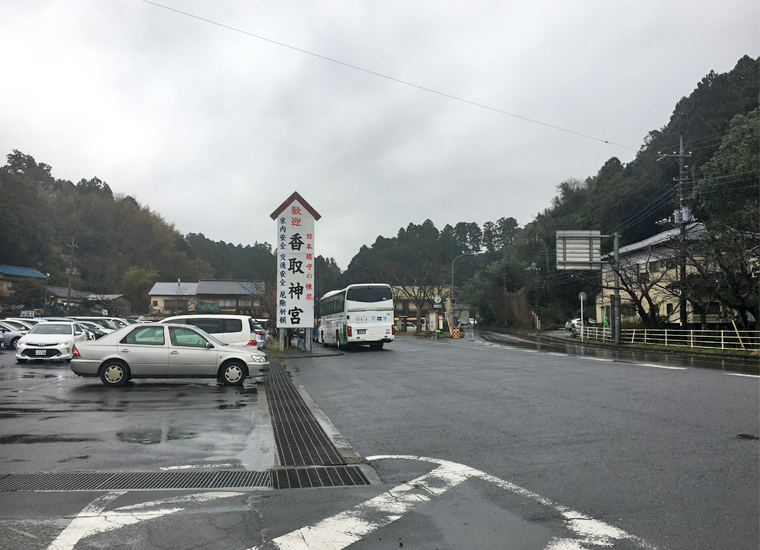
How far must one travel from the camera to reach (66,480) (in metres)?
5.58

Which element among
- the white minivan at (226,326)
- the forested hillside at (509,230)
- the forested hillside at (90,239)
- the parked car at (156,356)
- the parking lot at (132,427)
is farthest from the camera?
the forested hillside at (90,239)

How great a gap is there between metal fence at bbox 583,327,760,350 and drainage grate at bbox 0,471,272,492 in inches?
1030

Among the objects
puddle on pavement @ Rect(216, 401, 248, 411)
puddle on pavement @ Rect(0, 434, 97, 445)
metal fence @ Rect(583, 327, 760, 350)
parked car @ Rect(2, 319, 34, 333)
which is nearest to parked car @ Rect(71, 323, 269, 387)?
puddle on pavement @ Rect(216, 401, 248, 411)

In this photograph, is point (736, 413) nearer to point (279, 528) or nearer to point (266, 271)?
point (279, 528)

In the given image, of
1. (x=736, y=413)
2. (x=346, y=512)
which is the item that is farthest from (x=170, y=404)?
(x=736, y=413)

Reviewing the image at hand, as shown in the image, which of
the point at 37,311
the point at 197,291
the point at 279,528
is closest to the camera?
the point at 279,528

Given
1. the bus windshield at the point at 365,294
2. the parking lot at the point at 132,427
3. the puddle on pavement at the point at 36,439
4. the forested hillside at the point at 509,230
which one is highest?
the forested hillside at the point at 509,230

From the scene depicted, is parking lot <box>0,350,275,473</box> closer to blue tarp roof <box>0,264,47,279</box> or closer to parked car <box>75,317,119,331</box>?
parked car <box>75,317,119,331</box>

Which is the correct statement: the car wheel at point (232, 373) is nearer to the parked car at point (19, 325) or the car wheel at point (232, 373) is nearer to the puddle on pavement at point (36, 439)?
the puddle on pavement at point (36, 439)

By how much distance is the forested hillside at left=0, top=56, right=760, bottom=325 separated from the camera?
3528 cm

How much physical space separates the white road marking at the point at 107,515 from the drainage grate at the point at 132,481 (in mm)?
295

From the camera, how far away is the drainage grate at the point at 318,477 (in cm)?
561

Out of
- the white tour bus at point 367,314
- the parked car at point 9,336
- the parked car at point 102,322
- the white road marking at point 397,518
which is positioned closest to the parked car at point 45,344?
the parked car at point 9,336

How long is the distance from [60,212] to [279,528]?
312 feet
